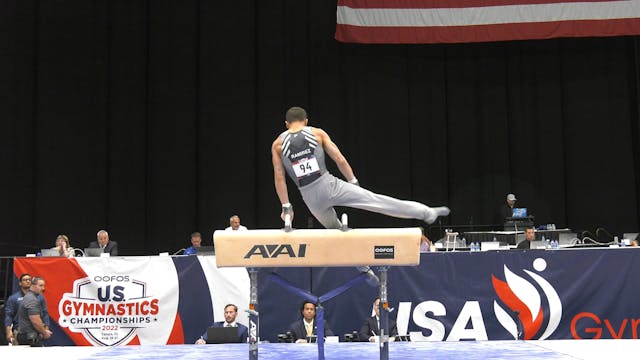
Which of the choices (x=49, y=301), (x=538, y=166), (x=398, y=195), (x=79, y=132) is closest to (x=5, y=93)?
(x=79, y=132)

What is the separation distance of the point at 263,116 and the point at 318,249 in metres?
12.3

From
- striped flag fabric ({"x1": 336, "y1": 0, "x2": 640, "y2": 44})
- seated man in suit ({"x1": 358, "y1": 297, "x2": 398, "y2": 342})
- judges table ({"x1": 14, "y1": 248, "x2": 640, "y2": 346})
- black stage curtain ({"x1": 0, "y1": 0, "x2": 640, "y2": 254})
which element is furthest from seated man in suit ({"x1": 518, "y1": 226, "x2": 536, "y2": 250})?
striped flag fabric ({"x1": 336, "y1": 0, "x2": 640, "y2": 44})

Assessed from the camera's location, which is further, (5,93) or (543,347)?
(5,93)

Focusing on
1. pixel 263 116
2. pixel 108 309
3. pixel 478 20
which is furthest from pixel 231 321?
pixel 478 20

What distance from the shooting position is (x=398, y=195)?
58.9ft

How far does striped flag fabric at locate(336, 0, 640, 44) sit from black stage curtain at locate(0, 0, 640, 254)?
1851 mm

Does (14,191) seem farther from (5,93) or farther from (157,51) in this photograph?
(157,51)

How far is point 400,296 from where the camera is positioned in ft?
33.9

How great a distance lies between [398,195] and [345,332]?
7.88m

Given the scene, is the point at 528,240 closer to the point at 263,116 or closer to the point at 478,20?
the point at 478,20

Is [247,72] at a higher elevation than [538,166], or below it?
higher

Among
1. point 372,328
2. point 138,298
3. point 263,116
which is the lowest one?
point 372,328

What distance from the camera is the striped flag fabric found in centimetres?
1570

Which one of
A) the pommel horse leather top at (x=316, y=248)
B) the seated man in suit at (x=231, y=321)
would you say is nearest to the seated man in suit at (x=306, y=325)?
the seated man in suit at (x=231, y=321)
